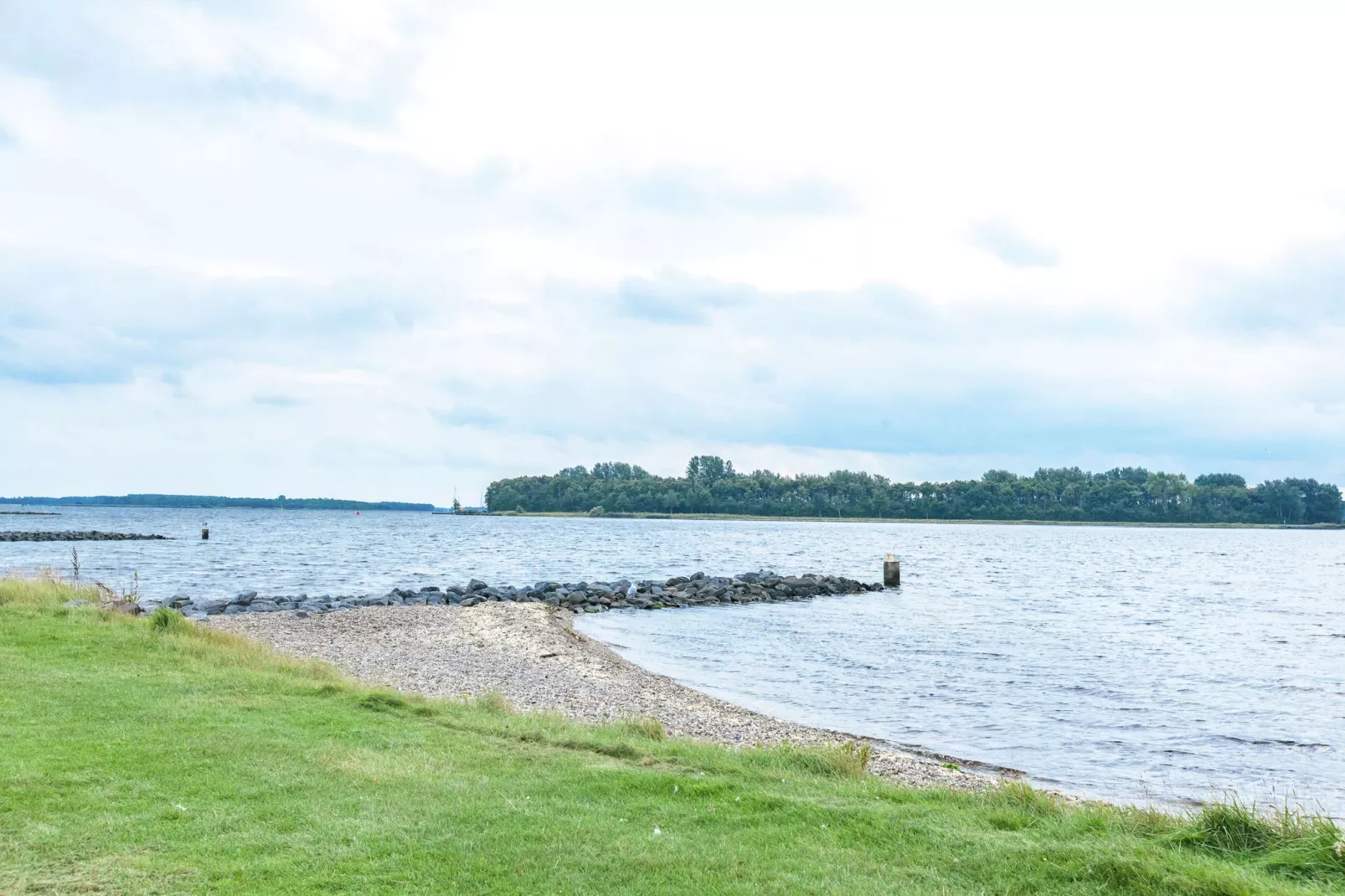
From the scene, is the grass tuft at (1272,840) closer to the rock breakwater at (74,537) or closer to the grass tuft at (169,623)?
the grass tuft at (169,623)

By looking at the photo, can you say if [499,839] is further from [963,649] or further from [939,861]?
[963,649]

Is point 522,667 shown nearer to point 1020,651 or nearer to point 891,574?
point 1020,651

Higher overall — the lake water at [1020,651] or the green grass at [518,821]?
the green grass at [518,821]

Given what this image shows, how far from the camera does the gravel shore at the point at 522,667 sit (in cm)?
1474

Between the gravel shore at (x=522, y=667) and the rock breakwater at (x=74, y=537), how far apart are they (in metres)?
67.8

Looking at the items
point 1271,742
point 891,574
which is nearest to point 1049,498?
point 891,574

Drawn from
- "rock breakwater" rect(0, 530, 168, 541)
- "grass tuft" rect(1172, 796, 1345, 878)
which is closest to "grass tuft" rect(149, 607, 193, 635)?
"grass tuft" rect(1172, 796, 1345, 878)

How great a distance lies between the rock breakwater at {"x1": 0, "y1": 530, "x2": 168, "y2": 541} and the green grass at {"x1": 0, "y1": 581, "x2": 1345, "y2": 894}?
87.4 m

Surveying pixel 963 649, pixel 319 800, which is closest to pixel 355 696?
pixel 319 800

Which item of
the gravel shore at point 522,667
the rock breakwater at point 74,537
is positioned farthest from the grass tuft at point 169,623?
the rock breakwater at point 74,537

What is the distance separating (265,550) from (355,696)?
220 ft

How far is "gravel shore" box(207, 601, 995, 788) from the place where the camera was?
14742mm

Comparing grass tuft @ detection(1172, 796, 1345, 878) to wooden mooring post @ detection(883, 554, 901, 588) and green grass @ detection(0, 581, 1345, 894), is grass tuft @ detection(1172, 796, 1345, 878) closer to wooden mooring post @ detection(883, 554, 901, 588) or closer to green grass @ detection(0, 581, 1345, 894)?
green grass @ detection(0, 581, 1345, 894)

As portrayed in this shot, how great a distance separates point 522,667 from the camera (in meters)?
20.8
